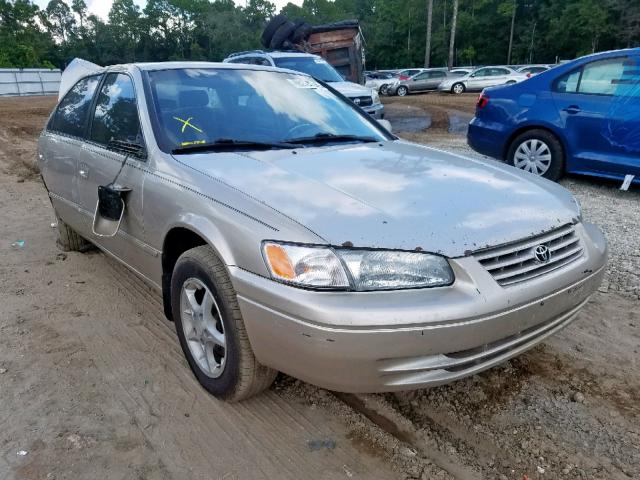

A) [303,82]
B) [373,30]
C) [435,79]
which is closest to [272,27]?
[303,82]

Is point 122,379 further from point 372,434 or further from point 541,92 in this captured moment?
point 541,92

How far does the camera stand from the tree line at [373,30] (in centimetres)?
4722

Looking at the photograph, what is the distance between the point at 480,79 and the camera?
26.0 metres

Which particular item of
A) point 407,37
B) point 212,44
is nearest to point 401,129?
point 407,37

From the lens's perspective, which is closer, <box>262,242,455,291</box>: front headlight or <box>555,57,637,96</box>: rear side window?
<box>262,242,455,291</box>: front headlight

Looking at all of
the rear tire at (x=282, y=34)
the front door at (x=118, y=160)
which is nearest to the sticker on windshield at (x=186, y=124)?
the front door at (x=118, y=160)

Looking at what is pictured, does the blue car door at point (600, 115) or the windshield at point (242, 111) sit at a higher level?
the windshield at point (242, 111)

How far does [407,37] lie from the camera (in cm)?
6397

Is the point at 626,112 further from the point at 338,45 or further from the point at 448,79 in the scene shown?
the point at 448,79

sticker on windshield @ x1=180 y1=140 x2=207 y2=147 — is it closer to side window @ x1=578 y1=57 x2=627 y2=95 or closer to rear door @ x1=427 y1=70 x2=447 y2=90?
side window @ x1=578 y1=57 x2=627 y2=95

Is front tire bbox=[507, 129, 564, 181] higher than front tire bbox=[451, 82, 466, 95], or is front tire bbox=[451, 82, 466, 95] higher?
front tire bbox=[507, 129, 564, 181]

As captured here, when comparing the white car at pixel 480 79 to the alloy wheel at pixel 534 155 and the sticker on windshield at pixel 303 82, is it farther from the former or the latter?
the sticker on windshield at pixel 303 82

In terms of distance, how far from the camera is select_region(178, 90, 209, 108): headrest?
10.2 feet

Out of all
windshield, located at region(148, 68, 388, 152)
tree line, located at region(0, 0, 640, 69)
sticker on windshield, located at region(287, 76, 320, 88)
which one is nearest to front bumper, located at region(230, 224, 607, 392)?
windshield, located at region(148, 68, 388, 152)
